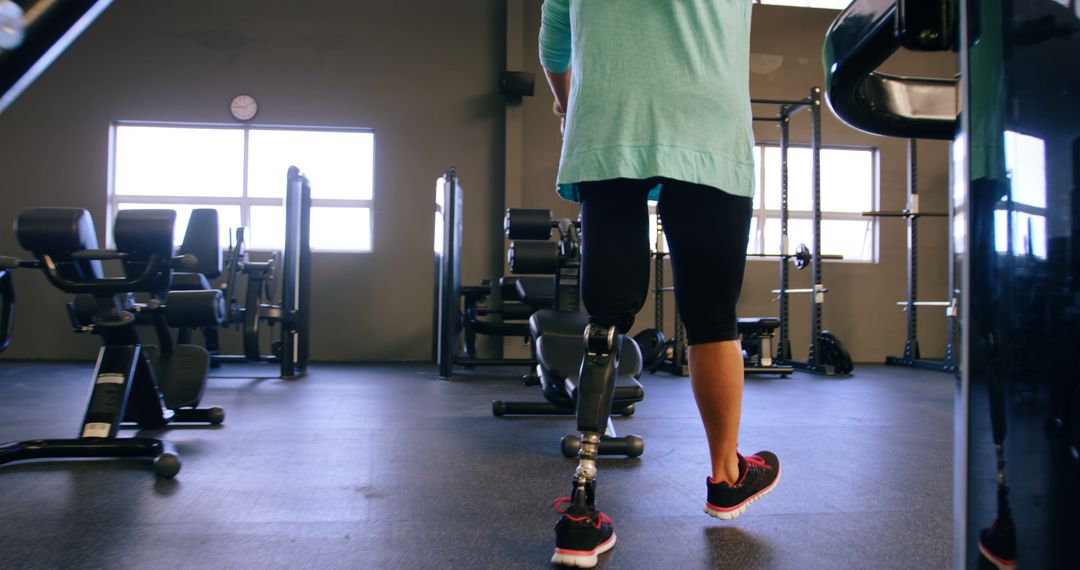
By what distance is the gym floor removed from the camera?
3.66 ft

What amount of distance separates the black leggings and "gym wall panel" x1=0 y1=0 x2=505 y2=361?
4542 mm

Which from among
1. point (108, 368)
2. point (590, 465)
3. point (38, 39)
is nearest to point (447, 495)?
point (590, 465)

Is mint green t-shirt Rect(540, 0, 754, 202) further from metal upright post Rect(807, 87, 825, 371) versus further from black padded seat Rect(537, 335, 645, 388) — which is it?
metal upright post Rect(807, 87, 825, 371)

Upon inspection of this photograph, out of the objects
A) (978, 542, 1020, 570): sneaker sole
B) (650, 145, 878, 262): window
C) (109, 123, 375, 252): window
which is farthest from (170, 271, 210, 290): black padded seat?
(978, 542, 1020, 570): sneaker sole

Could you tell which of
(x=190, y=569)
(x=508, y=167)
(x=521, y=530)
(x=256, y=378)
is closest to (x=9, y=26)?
(x=190, y=569)

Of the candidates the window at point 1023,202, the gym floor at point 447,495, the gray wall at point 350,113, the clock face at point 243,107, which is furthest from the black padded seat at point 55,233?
the clock face at point 243,107

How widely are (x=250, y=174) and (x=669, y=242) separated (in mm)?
5203

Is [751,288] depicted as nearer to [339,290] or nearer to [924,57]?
[924,57]

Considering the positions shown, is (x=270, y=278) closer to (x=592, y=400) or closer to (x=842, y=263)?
(x=592, y=400)

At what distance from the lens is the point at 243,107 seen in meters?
5.54

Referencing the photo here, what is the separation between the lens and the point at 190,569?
104 cm

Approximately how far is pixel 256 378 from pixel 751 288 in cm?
401

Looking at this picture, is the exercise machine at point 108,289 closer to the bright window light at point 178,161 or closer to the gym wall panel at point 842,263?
the bright window light at point 178,161

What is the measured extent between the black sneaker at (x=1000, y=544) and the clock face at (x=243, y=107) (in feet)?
19.6
